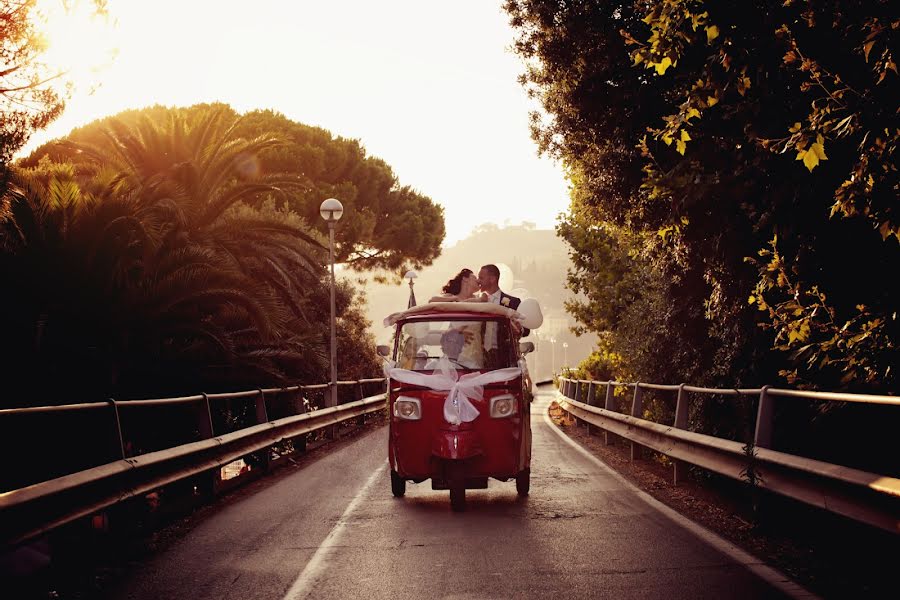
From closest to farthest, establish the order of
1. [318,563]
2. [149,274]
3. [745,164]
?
1. [318,563]
2. [745,164]
3. [149,274]

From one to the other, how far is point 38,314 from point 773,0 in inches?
418

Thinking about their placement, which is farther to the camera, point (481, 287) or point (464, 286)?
point (481, 287)

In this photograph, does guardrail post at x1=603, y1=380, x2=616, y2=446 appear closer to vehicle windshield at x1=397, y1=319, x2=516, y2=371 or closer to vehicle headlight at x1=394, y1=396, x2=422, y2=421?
vehicle windshield at x1=397, y1=319, x2=516, y2=371

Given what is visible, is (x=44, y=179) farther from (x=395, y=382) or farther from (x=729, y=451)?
(x=729, y=451)

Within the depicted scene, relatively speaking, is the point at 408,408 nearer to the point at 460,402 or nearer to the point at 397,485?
the point at 460,402

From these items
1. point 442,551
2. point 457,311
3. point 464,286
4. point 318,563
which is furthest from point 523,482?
point 318,563

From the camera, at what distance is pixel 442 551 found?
24.1ft

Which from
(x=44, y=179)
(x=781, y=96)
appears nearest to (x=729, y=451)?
(x=781, y=96)

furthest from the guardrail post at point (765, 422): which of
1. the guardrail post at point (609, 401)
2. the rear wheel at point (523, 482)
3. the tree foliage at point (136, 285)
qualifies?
the tree foliage at point (136, 285)

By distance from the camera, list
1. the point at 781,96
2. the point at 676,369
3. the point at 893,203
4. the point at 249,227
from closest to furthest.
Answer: the point at 893,203, the point at 781,96, the point at 676,369, the point at 249,227

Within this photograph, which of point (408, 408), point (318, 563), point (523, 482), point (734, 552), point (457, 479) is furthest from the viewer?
point (523, 482)

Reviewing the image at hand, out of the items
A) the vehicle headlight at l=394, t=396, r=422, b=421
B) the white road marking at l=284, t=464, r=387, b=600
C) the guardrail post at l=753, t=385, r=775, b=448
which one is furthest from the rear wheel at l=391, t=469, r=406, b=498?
the guardrail post at l=753, t=385, r=775, b=448

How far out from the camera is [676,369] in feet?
52.1

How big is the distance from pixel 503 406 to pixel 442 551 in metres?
2.56
